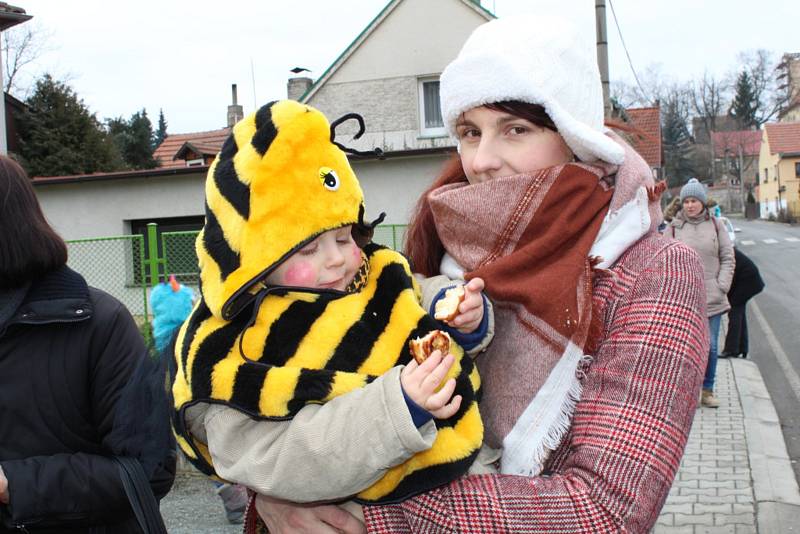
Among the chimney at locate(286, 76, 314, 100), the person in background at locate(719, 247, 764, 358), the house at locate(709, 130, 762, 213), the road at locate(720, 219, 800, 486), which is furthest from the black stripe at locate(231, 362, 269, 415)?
the house at locate(709, 130, 762, 213)

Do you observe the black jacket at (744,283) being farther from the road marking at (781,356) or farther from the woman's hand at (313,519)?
the woman's hand at (313,519)

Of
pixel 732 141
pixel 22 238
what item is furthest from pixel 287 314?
pixel 732 141

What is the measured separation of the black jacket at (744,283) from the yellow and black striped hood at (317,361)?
8768 millimetres

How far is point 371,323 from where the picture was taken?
173 cm

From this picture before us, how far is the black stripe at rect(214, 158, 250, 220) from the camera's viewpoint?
1.75 m

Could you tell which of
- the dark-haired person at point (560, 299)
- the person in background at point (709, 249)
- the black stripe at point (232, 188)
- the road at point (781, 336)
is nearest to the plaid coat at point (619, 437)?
the dark-haired person at point (560, 299)

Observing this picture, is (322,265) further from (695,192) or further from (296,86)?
(296,86)

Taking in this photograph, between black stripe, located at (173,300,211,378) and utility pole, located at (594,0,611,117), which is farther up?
utility pole, located at (594,0,611,117)

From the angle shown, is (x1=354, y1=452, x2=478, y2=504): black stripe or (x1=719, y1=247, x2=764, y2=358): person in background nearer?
(x1=354, y1=452, x2=478, y2=504): black stripe

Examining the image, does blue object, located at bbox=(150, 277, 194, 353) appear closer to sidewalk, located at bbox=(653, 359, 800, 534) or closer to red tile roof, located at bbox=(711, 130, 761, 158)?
sidewalk, located at bbox=(653, 359, 800, 534)

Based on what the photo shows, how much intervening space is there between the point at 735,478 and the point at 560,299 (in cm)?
546

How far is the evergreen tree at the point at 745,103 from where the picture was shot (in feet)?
294

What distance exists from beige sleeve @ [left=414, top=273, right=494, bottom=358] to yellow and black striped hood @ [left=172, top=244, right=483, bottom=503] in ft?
0.15

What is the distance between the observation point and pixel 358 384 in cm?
160
